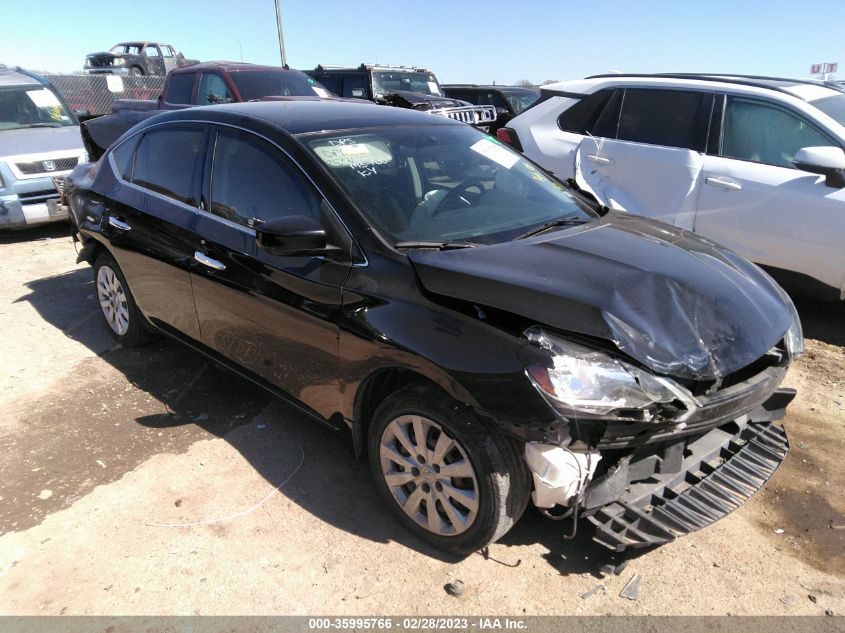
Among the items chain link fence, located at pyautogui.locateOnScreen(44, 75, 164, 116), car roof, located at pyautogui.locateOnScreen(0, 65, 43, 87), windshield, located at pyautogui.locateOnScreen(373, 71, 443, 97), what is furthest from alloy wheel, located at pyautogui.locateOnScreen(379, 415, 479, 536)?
chain link fence, located at pyautogui.locateOnScreen(44, 75, 164, 116)

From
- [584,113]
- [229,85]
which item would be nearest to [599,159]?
[584,113]

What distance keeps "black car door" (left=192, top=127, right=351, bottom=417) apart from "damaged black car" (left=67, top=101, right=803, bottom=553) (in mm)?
12

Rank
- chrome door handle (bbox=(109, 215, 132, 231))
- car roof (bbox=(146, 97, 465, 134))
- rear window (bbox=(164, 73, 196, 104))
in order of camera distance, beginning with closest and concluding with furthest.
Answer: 1. car roof (bbox=(146, 97, 465, 134))
2. chrome door handle (bbox=(109, 215, 132, 231))
3. rear window (bbox=(164, 73, 196, 104))

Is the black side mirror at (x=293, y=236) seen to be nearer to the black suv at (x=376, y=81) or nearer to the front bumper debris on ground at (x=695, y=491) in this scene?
the front bumper debris on ground at (x=695, y=491)

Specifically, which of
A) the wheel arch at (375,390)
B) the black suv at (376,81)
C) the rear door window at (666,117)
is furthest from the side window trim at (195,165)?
the black suv at (376,81)

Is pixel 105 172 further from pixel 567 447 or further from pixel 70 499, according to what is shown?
pixel 567 447

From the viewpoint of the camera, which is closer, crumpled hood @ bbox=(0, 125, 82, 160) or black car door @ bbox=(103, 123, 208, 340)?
black car door @ bbox=(103, 123, 208, 340)

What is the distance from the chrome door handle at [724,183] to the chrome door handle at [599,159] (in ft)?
2.91

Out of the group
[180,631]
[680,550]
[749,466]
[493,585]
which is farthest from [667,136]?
[180,631]

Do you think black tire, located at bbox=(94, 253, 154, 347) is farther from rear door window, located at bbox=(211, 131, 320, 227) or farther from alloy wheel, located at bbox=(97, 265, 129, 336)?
rear door window, located at bbox=(211, 131, 320, 227)

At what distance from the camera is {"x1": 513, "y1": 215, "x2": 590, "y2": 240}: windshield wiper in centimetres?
313

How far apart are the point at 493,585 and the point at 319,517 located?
0.91m

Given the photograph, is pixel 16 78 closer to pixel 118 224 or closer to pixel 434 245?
pixel 118 224

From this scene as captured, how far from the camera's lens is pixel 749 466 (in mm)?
2826
